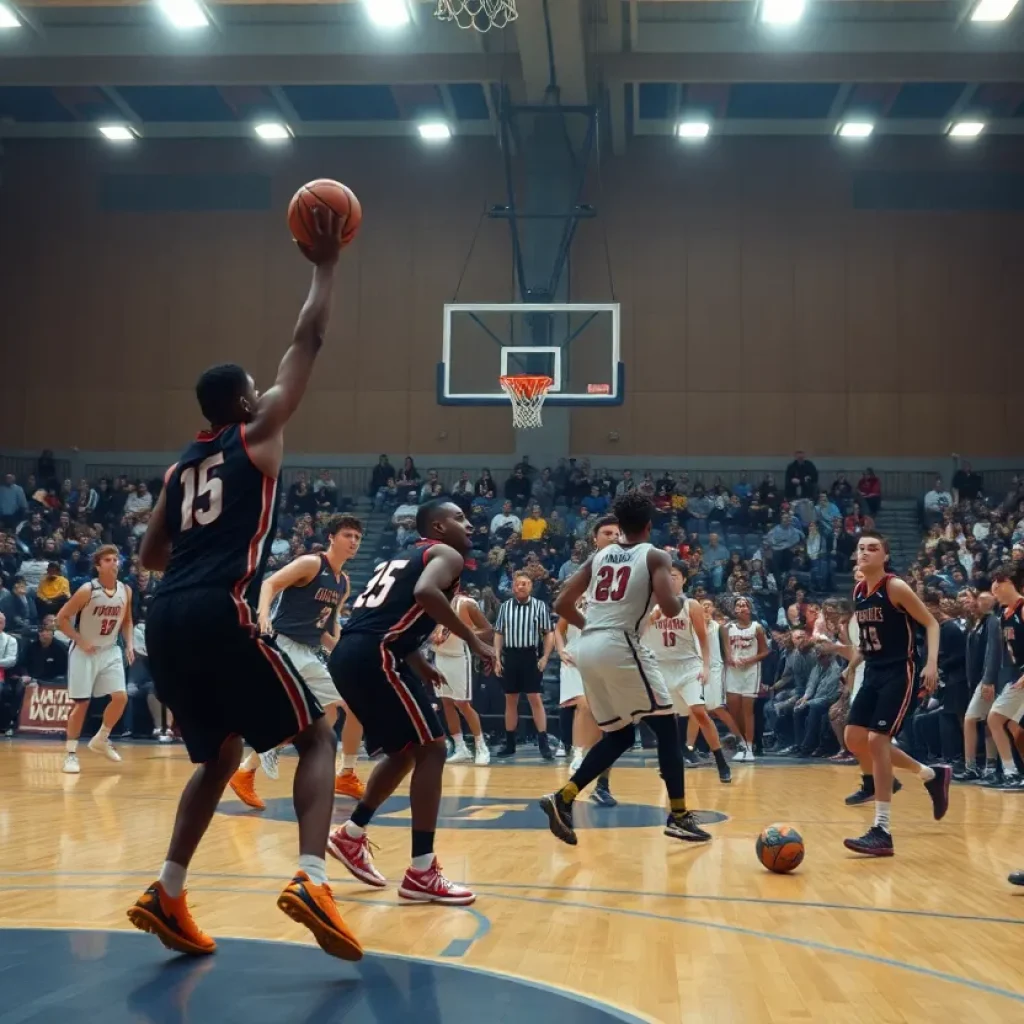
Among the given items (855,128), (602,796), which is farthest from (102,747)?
(855,128)

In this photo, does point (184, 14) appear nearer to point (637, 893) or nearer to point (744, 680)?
point (744, 680)

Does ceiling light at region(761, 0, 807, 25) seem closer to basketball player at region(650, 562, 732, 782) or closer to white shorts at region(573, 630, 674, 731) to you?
basketball player at region(650, 562, 732, 782)

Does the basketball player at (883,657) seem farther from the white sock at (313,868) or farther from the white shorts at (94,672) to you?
the white shorts at (94,672)

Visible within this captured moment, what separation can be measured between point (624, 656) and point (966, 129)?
21.8m

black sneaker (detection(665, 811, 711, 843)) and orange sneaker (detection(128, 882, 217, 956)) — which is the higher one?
orange sneaker (detection(128, 882, 217, 956))

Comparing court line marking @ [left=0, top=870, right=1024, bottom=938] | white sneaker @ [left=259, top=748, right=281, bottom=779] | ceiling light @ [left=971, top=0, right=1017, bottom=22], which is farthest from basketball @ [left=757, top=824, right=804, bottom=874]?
ceiling light @ [left=971, top=0, right=1017, bottom=22]

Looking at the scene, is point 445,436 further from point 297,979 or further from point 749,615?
point 297,979

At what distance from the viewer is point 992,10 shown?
1844cm

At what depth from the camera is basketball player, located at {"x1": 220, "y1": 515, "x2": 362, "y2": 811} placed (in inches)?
318

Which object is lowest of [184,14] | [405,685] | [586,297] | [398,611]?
[405,685]

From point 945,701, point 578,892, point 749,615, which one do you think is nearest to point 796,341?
point 749,615

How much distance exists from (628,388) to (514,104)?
7165mm

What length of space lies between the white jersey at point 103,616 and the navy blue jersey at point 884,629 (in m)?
6.84

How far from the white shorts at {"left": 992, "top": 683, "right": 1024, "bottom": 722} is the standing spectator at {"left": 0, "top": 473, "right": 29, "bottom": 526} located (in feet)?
57.8
